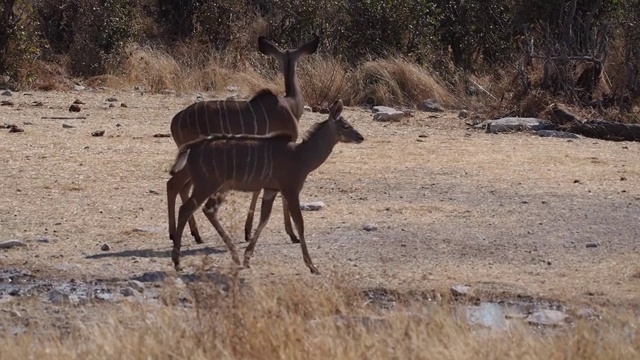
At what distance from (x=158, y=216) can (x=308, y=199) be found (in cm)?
156

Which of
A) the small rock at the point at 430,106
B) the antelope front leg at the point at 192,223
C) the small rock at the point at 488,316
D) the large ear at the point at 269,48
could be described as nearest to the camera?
the small rock at the point at 488,316

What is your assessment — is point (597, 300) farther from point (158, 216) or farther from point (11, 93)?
point (11, 93)

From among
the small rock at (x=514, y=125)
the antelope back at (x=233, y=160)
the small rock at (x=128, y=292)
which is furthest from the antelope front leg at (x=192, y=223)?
the small rock at (x=514, y=125)

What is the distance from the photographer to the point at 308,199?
472 inches

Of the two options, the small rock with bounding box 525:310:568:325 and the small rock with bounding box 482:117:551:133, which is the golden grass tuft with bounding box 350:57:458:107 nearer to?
the small rock with bounding box 482:117:551:133

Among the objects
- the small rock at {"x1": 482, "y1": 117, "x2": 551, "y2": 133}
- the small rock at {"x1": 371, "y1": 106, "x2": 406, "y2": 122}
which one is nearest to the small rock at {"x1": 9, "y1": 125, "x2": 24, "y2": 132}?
the small rock at {"x1": 371, "y1": 106, "x2": 406, "y2": 122}

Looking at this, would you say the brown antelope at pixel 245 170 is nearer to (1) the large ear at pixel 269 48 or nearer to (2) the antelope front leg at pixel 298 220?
(2) the antelope front leg at pixel 298 220

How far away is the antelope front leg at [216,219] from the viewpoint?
8.97 metres

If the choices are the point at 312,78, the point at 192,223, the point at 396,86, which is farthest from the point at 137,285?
the point at 396,86

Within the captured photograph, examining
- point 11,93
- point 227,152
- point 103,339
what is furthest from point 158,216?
point 11,93

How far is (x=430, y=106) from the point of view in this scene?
64.7ft

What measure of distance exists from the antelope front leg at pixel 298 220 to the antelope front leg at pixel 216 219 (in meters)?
0.47

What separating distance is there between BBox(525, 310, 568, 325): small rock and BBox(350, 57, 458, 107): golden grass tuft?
40.4 ft

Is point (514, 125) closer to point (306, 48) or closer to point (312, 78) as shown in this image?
point (312, 78)
